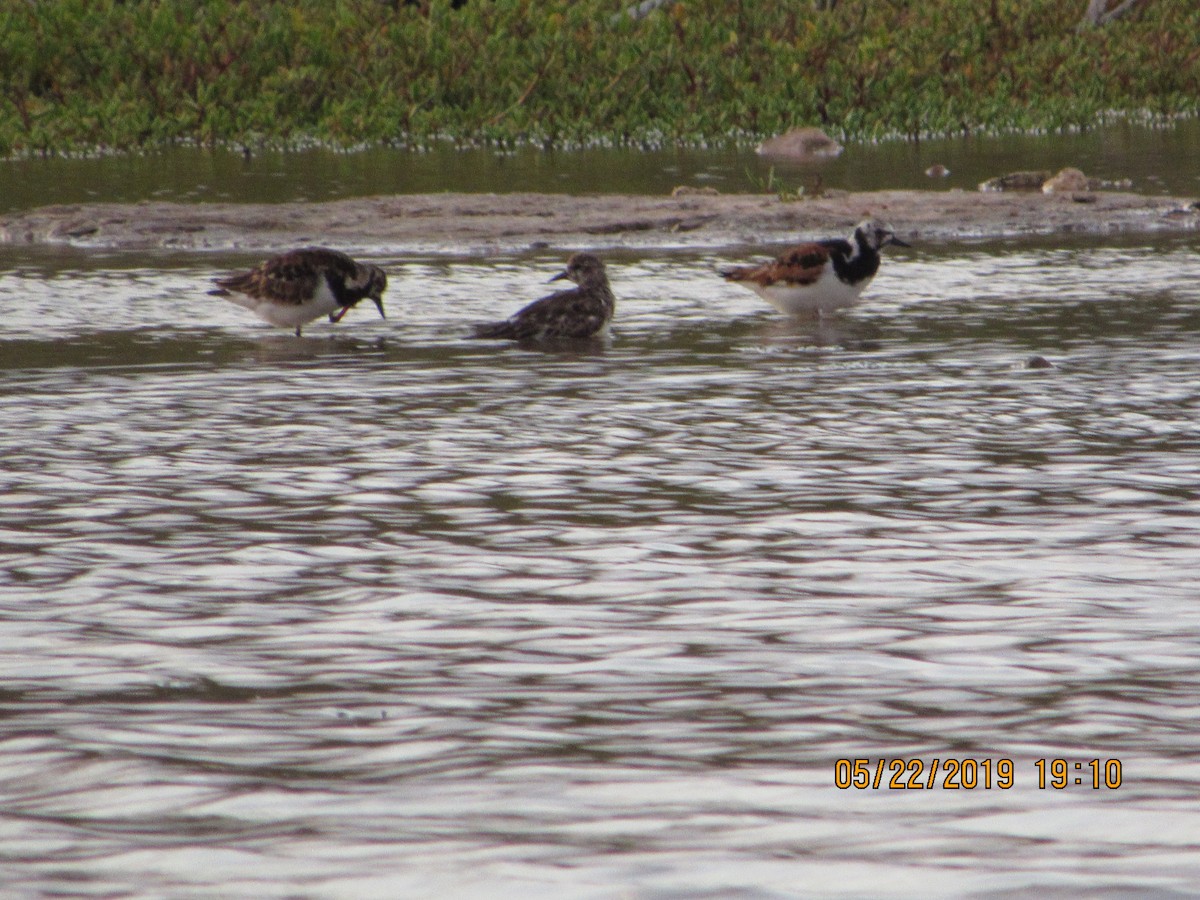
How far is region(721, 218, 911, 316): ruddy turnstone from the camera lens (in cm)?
1340

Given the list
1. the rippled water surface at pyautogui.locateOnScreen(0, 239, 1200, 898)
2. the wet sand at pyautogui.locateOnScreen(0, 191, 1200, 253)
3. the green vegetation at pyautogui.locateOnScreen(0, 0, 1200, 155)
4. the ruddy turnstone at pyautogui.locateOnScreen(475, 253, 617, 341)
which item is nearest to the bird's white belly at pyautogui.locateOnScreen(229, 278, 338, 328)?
the ruddy turnstone at pyautogui.locateOnScreen(475, 253, 617, 341)

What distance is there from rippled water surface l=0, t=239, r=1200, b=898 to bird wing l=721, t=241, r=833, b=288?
5.20 ft

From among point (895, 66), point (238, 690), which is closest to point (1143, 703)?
point (238, 690)

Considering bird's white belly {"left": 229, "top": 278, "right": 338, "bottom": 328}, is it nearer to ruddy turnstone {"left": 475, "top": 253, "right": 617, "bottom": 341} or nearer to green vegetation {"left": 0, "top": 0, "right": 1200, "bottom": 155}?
ruddy turnstone {"left": 475, "top": 253, "right": 617, "bottom": 341}

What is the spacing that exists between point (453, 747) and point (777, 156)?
2553 centimetres

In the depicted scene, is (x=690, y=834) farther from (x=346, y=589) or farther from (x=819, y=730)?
(x=346, y=589)

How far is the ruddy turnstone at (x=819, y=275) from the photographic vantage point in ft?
44.0

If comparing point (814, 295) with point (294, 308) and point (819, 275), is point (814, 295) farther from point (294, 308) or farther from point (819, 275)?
point (294, 308)

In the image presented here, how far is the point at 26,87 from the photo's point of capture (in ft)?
108

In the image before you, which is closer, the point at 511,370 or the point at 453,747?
the point at 453,747

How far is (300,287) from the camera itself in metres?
13.1

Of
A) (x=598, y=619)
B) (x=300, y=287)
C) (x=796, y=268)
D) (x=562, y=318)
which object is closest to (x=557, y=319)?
(x=562, y=318)

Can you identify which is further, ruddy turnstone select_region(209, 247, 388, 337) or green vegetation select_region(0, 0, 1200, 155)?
green vegetation select_region(0, 0, 1200, 155)

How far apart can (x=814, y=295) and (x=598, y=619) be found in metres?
7.91
